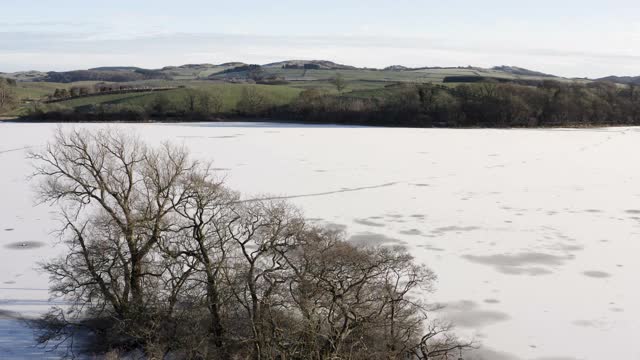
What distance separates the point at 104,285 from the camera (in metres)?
10.9

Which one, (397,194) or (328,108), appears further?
(328,108)

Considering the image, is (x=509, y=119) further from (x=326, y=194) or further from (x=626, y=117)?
Result: (x=326, y=194)

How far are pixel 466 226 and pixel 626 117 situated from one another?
43.3 m

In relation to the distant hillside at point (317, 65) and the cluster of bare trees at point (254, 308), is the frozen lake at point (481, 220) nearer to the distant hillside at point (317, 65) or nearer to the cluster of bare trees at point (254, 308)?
the cluster of bare trees at point (254, 308)

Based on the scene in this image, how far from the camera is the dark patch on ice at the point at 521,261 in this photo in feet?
45.4

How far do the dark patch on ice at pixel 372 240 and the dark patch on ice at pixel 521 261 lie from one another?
1.97 metres

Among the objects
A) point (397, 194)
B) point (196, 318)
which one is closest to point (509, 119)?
point (397, 194)

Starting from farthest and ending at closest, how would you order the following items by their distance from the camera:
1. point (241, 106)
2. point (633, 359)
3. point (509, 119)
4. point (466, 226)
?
point (241, 106) < point (509, 119) < point (466, 226) < point (633, 359)

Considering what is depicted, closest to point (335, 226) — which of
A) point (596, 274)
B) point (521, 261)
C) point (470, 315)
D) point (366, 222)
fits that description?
point (366, 222)

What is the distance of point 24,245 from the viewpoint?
603 inches

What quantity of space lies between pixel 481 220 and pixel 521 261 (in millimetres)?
3804

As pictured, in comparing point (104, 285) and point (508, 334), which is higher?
point (104, 285)

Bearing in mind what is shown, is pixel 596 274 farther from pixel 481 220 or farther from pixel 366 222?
pixel 366 222

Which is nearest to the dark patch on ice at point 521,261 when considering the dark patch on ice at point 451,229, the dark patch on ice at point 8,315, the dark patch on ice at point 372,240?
the dark patch on ice at point 372,240
